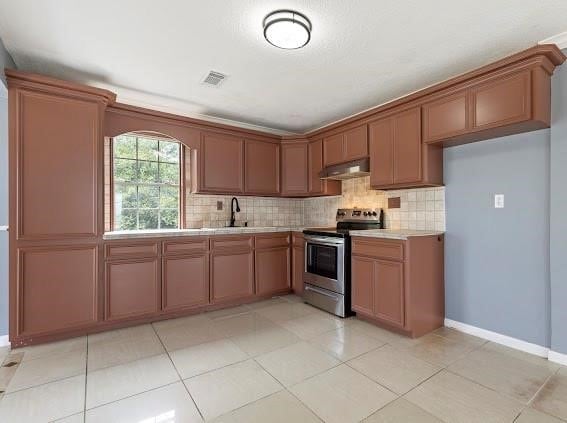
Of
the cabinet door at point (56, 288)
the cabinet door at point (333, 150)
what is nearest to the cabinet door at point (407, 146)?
the cabinet door at point (333, 150)

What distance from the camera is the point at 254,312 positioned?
3379 millimetres

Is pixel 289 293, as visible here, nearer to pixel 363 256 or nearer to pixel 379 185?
pixel 363 256

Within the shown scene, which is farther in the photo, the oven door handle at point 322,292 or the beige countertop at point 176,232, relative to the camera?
the oven door handle at point 322,292

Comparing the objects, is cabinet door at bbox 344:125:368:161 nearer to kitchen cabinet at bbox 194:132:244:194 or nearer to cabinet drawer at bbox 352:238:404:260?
cabinet drawer at bbox 352:238:404:260

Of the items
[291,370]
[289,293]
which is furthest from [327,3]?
[289,293]

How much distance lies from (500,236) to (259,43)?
8.41 feet

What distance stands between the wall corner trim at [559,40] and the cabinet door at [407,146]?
97 cm

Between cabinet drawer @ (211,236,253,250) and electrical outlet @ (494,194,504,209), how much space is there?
2543mm

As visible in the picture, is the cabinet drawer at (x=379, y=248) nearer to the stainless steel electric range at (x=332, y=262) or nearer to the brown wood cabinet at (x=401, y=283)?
the brown wood cabinet at (x=401, y=283)

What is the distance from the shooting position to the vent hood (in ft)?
11.4

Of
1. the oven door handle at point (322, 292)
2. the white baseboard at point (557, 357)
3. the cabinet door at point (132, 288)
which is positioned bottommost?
the white baseboard at point (557, 357)

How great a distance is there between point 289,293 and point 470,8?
11.3ft

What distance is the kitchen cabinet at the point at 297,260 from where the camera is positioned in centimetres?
387

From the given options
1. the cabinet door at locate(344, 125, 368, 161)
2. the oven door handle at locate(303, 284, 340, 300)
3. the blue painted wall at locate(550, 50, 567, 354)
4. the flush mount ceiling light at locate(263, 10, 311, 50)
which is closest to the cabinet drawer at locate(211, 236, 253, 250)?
the oven door handle at locate(303, 284, 340, 300)
